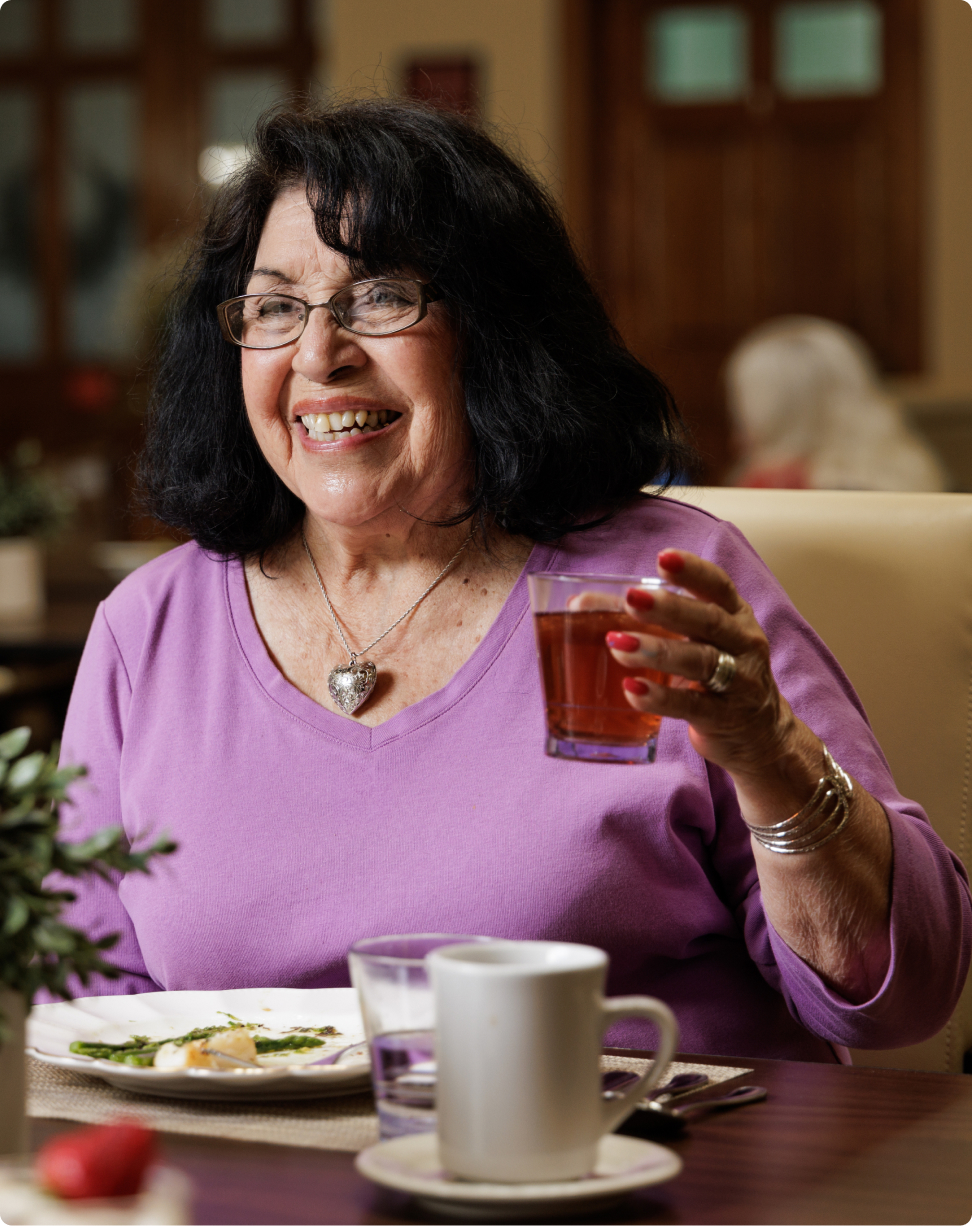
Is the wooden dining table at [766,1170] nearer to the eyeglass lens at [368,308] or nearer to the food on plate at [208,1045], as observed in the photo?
the food on plate at [208,1045]

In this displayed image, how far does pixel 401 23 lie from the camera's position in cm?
695

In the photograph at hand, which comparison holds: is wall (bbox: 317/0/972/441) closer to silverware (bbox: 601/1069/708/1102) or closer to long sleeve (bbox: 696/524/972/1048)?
long sleeve (bbox: 696/524/972/1048)

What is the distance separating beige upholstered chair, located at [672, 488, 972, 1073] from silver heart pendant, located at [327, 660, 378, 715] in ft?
1.40

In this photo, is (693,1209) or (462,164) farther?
(462,164)

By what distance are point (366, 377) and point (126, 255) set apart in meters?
6.79

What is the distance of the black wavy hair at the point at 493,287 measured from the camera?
145cm

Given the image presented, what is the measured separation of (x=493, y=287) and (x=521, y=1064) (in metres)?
0.90

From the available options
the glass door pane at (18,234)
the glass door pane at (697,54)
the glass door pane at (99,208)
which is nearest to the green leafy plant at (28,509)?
the glass door pane at (697,54)

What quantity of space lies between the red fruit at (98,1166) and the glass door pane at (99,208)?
7.51m

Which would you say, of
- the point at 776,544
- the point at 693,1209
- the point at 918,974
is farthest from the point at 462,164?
the point at 693,1209

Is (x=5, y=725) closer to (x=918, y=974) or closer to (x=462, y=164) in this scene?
(x=462, y=164)

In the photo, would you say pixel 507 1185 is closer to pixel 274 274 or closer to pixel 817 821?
pixel 817 821

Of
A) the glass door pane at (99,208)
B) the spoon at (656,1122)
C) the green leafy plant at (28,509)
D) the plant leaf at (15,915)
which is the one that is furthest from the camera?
the glass door pane at (99,208)

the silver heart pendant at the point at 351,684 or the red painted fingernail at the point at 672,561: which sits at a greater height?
the red painted fingernail at the point at 672,561
